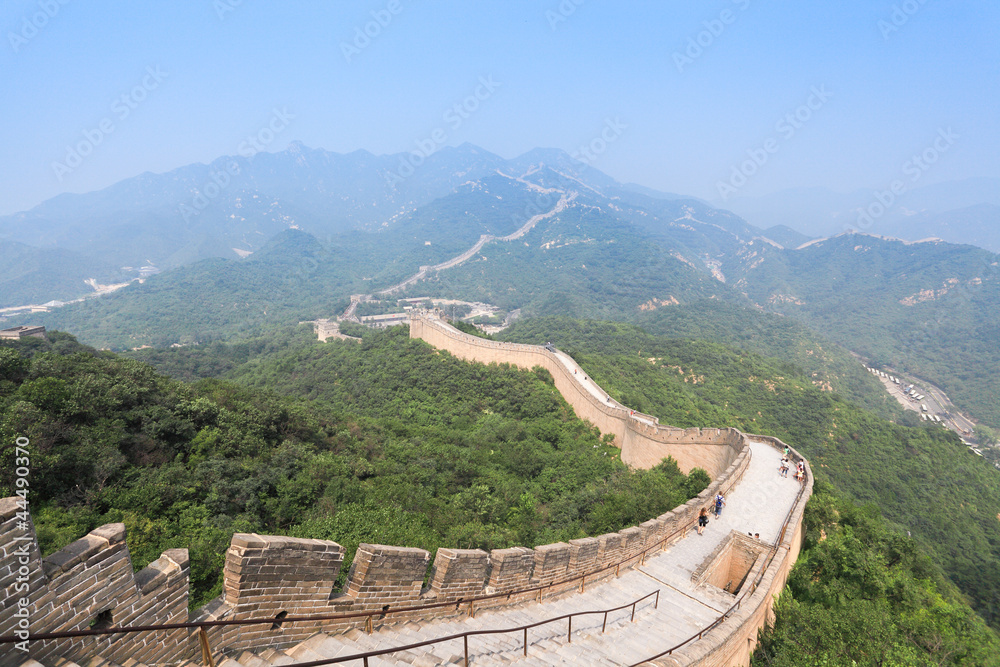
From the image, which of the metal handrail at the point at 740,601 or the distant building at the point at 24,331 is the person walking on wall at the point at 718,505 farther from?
the distant building at the point at 24,331

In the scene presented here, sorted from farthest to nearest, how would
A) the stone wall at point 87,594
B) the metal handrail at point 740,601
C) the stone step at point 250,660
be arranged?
the metal handrail at point 740,601, the stone step at point 250,660, the stone wall at point 87,594

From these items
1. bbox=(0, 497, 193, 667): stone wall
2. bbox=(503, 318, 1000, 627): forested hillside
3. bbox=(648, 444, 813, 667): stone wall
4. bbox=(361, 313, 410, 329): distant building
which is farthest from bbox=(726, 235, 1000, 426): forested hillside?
bbox=(0, 497, 193, 667): stone wall

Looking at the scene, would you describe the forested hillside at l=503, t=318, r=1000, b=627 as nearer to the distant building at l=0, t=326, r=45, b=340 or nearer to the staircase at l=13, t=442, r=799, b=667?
the staircase at l=13, t=442, r=799, b=667

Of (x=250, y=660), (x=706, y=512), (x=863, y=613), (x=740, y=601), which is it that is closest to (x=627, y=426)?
(x=706, y=512)

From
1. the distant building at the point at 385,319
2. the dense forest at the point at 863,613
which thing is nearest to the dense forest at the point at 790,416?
the dense forest at the point at 863,613

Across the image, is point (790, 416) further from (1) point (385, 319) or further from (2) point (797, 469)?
(1) point (385, 319)

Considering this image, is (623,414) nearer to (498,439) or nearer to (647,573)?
(498,439)

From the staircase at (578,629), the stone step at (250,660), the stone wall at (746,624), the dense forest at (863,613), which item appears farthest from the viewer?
the dense forest at (863,613)

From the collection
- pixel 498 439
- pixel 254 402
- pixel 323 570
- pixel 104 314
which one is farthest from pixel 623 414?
pixel 104 314
